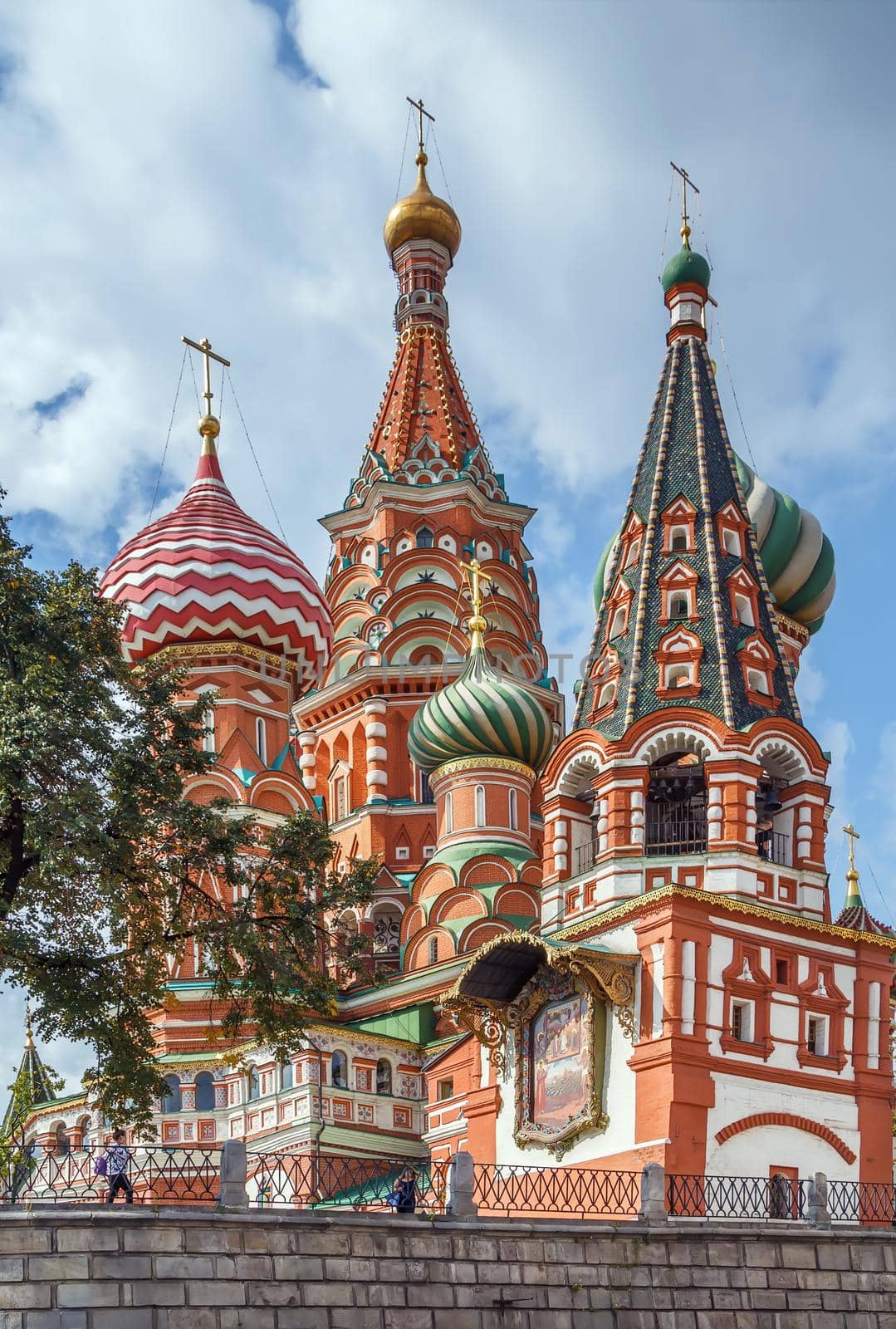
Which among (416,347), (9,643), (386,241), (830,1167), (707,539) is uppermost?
(386,241)

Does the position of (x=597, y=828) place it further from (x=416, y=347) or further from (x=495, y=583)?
(x=416, y=347)

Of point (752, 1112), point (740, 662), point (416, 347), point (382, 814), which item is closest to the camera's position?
point (752, 1112)

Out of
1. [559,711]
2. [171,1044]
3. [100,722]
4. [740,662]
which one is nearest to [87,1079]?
[100,722]

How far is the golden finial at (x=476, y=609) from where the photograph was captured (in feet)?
108

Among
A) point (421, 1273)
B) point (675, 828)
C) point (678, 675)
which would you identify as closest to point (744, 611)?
point (678, 675)

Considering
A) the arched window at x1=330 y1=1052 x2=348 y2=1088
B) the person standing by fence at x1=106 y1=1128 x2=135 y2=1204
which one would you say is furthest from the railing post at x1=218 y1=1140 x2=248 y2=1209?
the arched window at x1=330 y1=1052 x2=348 y2=1088

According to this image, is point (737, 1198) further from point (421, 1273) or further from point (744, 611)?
point (744, 611)

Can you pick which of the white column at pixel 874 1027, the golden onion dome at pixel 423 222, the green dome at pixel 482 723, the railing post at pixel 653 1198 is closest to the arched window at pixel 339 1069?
the green dome at pixel 482 723

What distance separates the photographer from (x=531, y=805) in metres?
32.8

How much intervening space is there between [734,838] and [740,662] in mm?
2566

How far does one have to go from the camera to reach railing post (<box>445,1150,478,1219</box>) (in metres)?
15.3

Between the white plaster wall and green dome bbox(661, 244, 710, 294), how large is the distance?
A: 454 inches

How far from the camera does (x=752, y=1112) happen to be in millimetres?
21312

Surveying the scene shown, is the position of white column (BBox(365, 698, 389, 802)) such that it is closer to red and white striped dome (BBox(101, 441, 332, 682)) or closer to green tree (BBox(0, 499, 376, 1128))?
red and white striped dome (BBox(101, 441, 332, 682))
